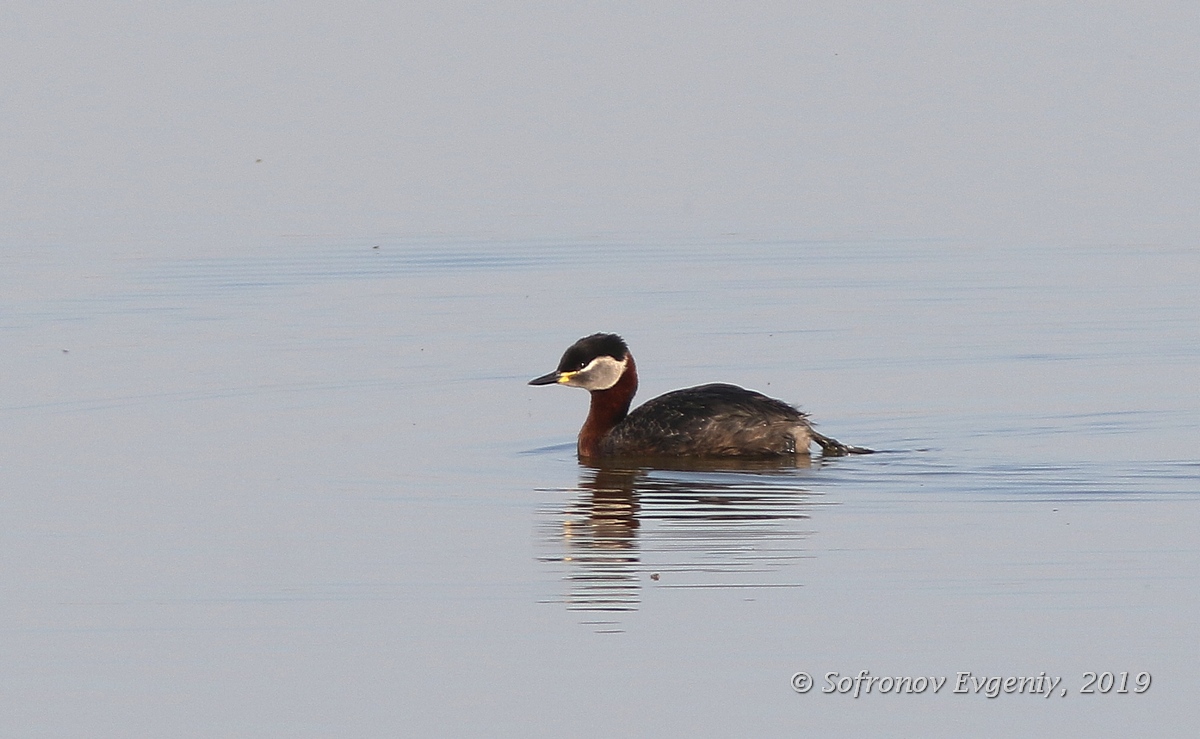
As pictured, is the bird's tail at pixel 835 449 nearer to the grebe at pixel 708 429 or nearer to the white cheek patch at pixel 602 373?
the grebe at pixel 708 429

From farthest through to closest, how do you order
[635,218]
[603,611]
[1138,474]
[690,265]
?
1. [635,218]
2. [690,265]
3. [1138,474]
4. [603,611]

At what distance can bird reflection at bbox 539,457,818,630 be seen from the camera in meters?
10.7

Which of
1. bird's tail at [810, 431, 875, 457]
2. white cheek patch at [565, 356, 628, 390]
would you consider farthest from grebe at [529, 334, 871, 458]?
white cheek patch at [565, 356, 628, 390]

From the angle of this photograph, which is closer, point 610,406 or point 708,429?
point 708,429

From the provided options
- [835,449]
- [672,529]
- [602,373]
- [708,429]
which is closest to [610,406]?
[602,373]

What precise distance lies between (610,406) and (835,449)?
1.68 metres

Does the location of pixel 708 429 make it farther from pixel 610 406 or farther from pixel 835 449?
pixel 610 406

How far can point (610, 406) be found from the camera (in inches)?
596

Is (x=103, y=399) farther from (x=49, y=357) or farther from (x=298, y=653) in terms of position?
(x=298, y=653)

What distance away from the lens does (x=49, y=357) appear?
17.3 m

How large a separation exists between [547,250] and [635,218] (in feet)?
5.46

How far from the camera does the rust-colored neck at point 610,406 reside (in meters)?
14.8

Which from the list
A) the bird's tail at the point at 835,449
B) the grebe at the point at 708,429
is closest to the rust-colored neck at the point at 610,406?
the grebe at the point at 708,429

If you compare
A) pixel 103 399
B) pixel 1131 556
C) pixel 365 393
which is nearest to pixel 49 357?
pixel 103 399
